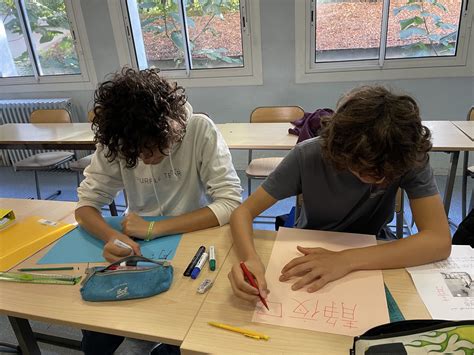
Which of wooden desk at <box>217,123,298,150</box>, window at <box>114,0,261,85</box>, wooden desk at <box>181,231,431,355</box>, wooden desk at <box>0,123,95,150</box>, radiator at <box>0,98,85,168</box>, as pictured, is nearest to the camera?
wooden desk at <box>181,231,431,355</box>

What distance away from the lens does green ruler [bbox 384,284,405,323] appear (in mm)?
717

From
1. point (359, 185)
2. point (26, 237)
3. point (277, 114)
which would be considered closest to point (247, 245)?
point (359, 185)

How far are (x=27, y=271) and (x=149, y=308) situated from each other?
0.43 m

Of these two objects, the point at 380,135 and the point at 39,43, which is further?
the point at 39,43

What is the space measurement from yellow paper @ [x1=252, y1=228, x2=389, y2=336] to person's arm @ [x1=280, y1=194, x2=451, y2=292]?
0.02m

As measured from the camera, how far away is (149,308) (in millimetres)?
788

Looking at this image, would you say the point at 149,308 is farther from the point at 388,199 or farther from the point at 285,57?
the point at 285,57

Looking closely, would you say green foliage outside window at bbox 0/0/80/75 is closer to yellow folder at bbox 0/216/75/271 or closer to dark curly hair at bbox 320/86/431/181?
yellow folder at bbox 0/216/75/271

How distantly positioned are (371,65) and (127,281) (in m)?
2.98

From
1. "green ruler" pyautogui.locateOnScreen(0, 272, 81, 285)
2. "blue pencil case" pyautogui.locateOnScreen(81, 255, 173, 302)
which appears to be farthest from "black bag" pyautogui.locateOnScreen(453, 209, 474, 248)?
"green ruler" pyautogui.locateOnScreen(0, 272, 81, 285)

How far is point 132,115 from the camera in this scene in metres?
0.97

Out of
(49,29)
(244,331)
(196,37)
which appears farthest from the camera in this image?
(49,29)

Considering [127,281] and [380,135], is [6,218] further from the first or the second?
[380,135]

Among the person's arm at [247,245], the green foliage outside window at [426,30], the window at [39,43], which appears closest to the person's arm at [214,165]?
the person's arm at [247,245]
